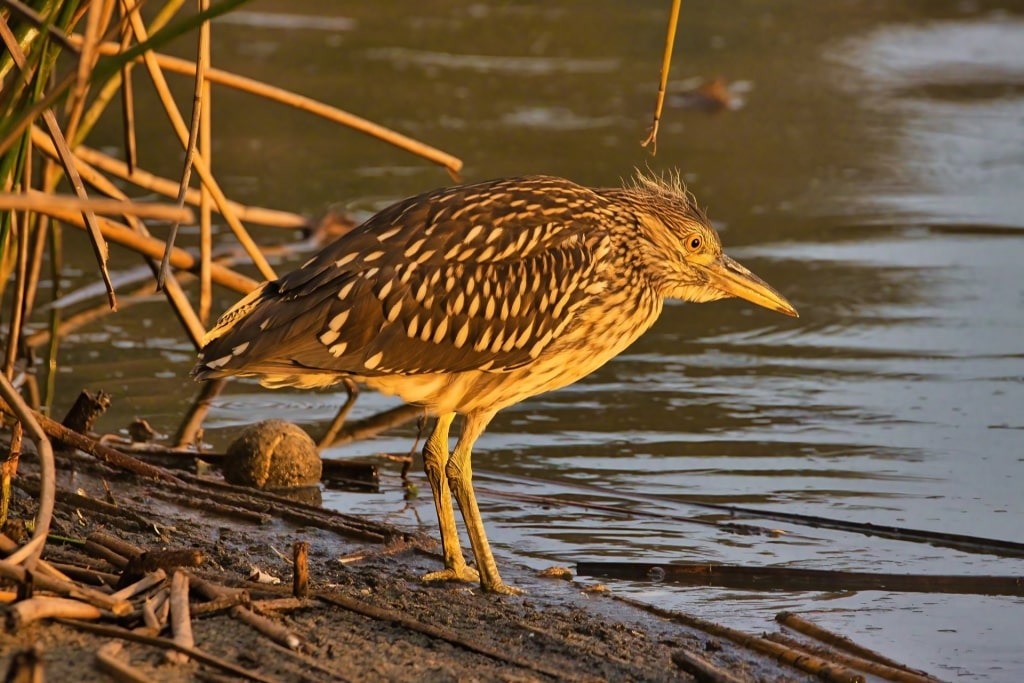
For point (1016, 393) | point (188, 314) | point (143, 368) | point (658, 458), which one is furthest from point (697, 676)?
point (143, 368)

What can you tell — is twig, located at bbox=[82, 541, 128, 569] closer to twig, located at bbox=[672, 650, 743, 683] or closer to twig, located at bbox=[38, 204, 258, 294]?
twig, located at bbox=[672, 650, 743, 683]

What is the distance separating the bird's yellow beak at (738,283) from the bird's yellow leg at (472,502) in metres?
1.08

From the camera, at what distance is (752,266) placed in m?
9.21

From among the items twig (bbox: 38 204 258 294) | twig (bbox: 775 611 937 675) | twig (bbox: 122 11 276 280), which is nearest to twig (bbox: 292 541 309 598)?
twig (bbox: 775 611 937 675)

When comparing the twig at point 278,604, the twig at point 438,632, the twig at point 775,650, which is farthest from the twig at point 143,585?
the twig at point 775,650

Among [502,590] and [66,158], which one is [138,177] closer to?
[66,158]

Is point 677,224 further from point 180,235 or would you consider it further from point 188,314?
point 180,235

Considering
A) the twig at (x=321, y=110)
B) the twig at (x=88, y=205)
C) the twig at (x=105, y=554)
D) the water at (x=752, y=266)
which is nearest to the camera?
the twig at (x=88, y=205)

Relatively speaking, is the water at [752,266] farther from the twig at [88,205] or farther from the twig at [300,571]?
the twig at [88,205]

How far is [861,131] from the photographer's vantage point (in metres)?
12.6

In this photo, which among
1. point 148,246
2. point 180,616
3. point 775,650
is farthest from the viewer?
point 148,246

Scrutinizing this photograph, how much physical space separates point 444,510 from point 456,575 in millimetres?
263

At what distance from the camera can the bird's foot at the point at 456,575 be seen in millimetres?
5102

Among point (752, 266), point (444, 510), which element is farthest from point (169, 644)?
point (752, 266)
